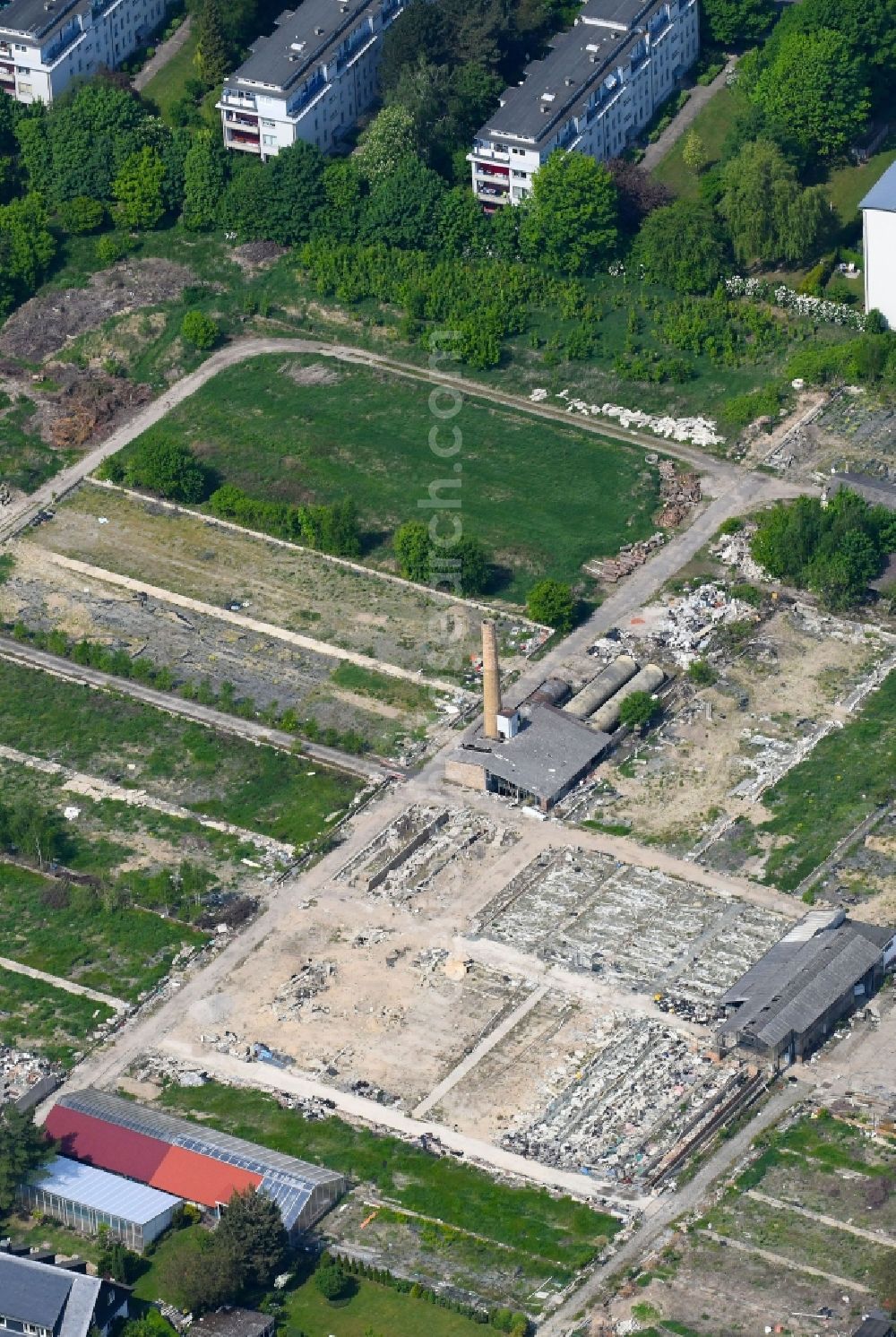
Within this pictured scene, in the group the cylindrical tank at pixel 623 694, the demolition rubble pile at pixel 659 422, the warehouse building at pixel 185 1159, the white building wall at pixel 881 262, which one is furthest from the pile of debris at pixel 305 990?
the white building wall at pixel 881 262

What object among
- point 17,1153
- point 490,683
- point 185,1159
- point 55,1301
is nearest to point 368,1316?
point 185,1159

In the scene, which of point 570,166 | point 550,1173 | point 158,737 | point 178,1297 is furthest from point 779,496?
point 178,1297

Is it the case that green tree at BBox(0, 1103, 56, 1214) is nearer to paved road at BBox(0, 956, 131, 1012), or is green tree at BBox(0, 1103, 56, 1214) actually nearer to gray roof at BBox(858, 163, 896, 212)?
paved road at BBox(0, 956, 131, 1012)

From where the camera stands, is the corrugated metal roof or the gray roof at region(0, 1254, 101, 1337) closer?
the gray roof at region(0, 1254, 101, 1337)

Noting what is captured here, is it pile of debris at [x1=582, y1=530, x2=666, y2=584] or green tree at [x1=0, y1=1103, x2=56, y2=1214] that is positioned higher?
pile of debris at [x1=582, y1=530, x2=666, y2=584]

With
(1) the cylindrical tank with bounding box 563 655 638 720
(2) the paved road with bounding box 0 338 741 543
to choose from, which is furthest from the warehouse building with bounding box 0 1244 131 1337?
(2) the paved road with bounding box 0 338 741 543

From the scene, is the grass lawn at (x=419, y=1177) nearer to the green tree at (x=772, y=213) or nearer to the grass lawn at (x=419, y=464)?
the grass lawn at (x=419, y=464)

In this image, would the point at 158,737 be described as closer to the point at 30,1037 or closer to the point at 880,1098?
the point at 30,1037
